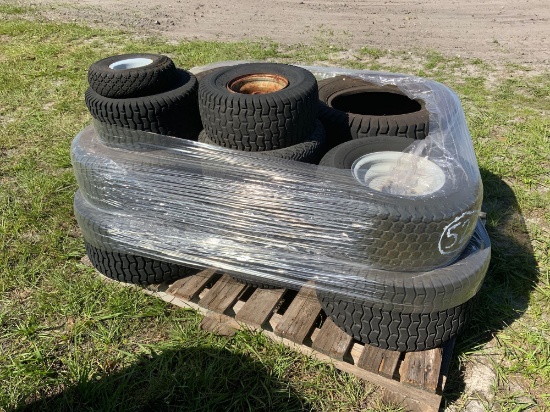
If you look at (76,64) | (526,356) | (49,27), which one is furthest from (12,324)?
(49,27)

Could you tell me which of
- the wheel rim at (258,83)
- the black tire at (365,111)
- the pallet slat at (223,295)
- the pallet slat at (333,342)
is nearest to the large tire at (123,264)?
the pallet slat at (223,295)

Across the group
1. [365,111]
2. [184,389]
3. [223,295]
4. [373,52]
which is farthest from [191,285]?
[373,52]

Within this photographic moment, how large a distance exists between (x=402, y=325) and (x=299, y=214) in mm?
741

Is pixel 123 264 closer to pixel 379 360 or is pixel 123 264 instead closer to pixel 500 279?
pixel 379 360

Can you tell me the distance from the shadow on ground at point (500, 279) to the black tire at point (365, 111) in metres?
1.02

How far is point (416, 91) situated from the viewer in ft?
10.9

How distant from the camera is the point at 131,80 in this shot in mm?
2748

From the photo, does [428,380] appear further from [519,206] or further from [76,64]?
[76,64]

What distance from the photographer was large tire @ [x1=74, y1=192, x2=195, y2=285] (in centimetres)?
279

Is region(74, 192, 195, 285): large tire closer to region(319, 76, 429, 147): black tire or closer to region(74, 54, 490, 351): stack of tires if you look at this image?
region(74, 54, 490, 351): stack of tires

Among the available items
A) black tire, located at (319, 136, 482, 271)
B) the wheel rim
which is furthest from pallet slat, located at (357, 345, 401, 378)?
the wheel rim

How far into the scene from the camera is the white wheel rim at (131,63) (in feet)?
9.97

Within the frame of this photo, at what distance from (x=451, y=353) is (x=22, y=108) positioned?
5341mm

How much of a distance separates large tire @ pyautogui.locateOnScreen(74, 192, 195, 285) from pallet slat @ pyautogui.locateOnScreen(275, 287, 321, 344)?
73 cm
